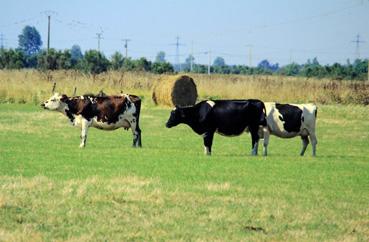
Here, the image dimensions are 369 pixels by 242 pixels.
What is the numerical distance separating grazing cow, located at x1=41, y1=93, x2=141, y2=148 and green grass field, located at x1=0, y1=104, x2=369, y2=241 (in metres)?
0.62

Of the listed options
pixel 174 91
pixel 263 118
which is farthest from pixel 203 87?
pixel 263 118

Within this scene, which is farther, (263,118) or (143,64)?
(143,64)

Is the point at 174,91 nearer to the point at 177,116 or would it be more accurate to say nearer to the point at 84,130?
the point at 84,130

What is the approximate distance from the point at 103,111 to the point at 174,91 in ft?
64.3

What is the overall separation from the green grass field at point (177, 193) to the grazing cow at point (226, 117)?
648 mm

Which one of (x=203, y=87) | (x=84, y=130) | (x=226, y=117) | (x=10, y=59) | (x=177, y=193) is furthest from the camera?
(x=10, y=59)

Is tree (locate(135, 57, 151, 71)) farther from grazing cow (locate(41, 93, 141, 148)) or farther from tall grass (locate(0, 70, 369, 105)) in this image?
grazing cow (locate(41, 93, 141, 148))

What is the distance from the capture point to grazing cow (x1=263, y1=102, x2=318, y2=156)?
21953 millimetres

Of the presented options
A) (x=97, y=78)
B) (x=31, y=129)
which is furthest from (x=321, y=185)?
(x=97, y=78)

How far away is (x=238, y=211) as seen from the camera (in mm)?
12039

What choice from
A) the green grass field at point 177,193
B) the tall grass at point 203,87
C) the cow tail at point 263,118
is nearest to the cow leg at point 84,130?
the green grass field at point 177,193

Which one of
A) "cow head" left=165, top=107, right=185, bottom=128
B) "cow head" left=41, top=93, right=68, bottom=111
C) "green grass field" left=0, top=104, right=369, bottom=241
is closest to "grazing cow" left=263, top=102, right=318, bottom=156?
"green grass field" left=0, top=104, right=369, bottom=241

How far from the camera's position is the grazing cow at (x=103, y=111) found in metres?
23.3

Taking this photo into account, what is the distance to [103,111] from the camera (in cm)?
2325
